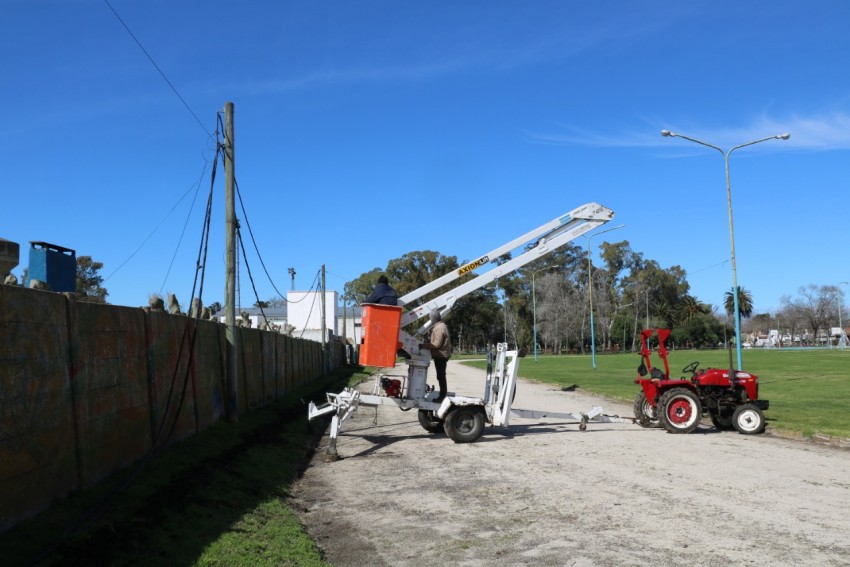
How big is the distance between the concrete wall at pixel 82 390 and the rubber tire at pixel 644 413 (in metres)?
9.01

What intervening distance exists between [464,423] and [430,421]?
1648mm

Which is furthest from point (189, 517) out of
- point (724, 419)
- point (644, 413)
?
point (724, 419)

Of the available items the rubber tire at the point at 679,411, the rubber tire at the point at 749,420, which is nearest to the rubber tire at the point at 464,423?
the rubber tire at the point at 679,411

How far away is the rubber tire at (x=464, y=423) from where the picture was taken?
1440cm

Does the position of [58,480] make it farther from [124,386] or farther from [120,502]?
[124,386]

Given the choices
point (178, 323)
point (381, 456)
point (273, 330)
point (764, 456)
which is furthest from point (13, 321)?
point (273, 330)

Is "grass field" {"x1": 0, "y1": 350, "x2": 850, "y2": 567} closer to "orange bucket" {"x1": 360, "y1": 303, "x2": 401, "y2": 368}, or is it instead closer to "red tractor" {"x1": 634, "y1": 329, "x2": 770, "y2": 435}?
"orange bucket" {"x1": 360, "y1": 303, "x2": 401, "y2": 368}

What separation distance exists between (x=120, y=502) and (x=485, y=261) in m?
9.98

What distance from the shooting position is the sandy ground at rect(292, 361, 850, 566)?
677cm

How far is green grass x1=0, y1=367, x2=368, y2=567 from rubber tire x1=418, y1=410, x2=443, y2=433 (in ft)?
15.5

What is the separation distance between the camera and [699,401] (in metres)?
15.3

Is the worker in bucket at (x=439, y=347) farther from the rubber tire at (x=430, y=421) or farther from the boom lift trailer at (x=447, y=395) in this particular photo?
the rubber tire at (x=430, y=421)

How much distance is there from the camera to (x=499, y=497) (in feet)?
30.4

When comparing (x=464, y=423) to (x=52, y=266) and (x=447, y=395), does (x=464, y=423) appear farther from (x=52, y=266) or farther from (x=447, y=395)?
(x=52, y=266)
